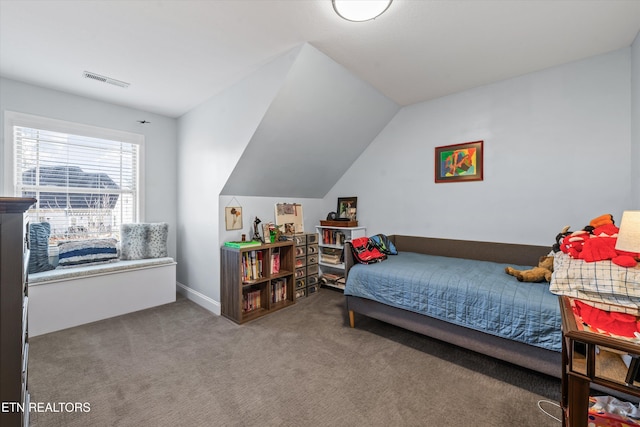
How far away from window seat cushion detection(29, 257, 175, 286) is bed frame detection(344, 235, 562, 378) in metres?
2.37

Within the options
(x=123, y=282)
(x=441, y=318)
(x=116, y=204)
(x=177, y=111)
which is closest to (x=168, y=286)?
(x=123, y=282)

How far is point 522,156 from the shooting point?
2686mm

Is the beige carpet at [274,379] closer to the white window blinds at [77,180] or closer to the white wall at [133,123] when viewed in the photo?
the white window blinds at [77,180]

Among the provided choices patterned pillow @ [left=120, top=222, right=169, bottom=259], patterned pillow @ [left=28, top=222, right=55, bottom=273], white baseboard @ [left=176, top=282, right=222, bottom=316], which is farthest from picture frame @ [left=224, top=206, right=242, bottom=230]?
patterned pillow @ [left=28, top=222, right=55, bottom=273]

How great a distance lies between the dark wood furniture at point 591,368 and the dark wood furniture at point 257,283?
8.21ft

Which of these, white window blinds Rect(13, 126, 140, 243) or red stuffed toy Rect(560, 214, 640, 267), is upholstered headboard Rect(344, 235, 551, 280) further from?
white window blinds Rect(13, 126, 140, 243)

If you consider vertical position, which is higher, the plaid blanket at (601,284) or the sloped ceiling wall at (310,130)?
the sloped ceiling wall at (310,130)

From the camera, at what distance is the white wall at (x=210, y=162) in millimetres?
2588

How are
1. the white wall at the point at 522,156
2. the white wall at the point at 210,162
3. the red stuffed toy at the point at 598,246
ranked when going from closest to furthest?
the red stuffed toy at the point at 598,246 < the white wall at the point at 522,156 < the white wall at the point at 210,162

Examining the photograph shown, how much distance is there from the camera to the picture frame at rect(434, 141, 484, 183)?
2934 mm

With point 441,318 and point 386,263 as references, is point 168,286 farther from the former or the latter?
point 441,318

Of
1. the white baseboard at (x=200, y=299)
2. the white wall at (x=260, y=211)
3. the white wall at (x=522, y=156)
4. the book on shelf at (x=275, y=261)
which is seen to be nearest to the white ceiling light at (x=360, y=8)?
the white wall at (x=522, y=156)

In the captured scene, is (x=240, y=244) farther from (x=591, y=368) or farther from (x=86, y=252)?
(x=591, y=368)

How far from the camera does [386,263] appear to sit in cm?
266
